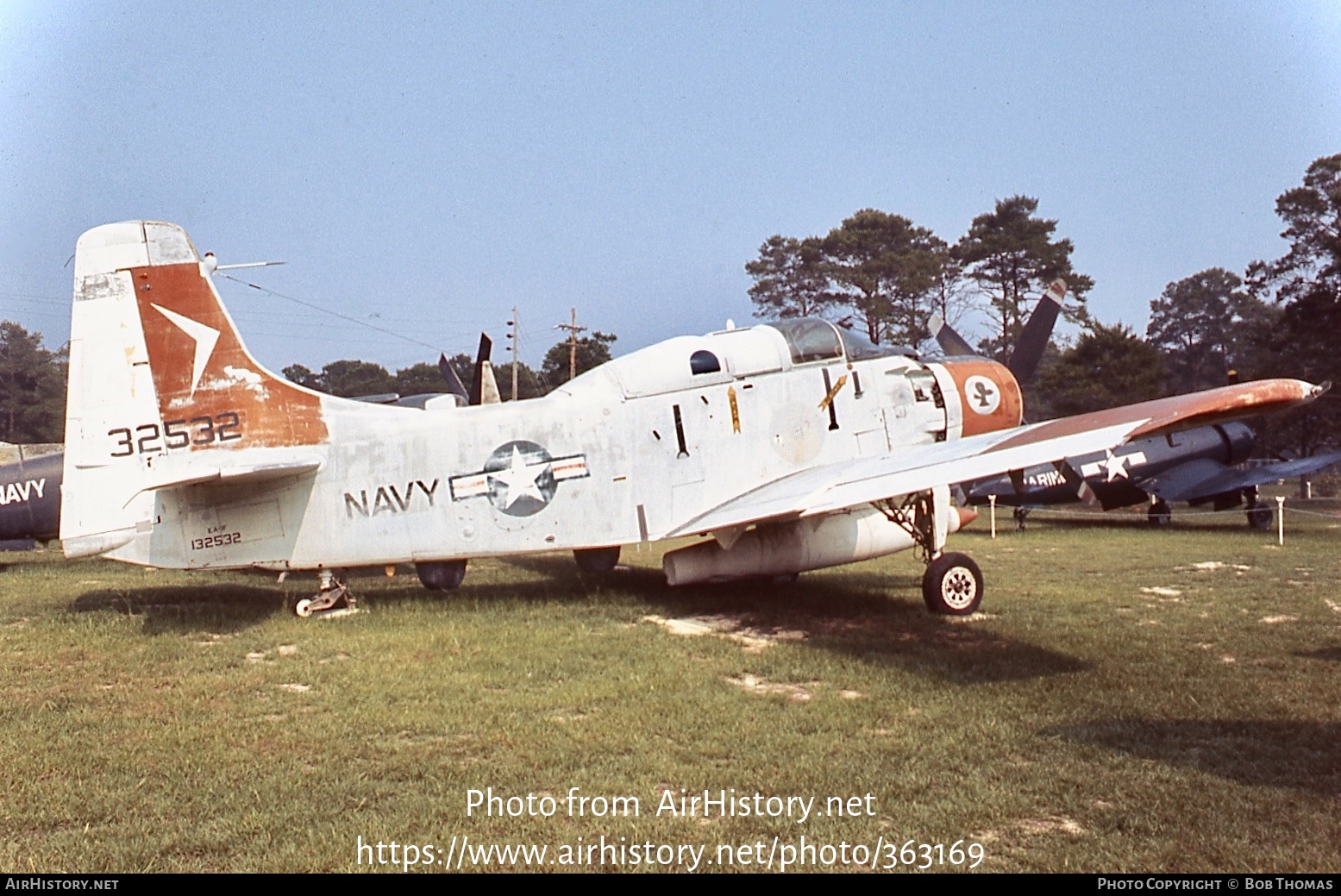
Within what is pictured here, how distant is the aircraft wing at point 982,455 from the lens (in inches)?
261

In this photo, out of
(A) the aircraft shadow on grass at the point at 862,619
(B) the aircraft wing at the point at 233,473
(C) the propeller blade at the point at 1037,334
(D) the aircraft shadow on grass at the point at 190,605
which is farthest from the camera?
(C) the propeller blade at the point at 1037,334

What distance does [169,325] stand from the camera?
28.7 ft

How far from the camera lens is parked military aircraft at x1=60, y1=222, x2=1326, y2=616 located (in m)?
8.54

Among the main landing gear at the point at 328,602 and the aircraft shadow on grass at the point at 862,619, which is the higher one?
the main landing gear at the point at 328,602

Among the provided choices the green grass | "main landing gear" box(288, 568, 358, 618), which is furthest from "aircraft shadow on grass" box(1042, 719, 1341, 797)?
"main landing gear" box(288, 568, 358, 618)

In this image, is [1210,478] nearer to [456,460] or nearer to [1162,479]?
[1162,479]

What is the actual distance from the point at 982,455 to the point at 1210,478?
14.8 meters

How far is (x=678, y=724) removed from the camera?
17.8ft

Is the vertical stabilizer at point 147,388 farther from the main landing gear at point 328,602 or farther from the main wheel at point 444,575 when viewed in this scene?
the main wheel at point 444,575

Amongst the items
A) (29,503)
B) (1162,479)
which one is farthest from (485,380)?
(1162,479)

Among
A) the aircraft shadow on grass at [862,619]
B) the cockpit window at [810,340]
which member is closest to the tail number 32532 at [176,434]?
the aircraft shadow on grass at [862,619]

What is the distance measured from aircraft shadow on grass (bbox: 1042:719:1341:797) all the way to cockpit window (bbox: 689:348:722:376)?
521 cm

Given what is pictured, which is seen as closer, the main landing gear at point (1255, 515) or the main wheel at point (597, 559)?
the main wheel at point (597, 559)

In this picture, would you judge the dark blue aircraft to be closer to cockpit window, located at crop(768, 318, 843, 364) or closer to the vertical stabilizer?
cockpit window, located at crop(768, 318, 843, 364)
